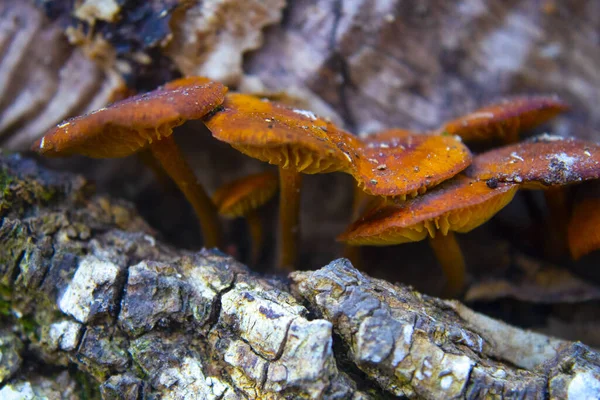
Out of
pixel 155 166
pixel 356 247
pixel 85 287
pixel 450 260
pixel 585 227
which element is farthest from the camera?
pixel 155 166

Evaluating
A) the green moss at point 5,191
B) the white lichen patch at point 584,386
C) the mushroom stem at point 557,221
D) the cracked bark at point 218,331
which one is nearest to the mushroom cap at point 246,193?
the cracked bark at point 218,331

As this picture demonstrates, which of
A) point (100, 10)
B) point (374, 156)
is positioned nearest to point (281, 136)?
point (374, 156)

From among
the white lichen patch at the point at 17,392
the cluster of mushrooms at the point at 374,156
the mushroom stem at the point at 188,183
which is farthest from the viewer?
the mushroom stem at the point at 188,183

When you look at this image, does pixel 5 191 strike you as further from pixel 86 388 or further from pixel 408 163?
pixel 408 163

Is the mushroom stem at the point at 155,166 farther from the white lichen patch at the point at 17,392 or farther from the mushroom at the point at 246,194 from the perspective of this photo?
the white lichen patch at the point at 17,392

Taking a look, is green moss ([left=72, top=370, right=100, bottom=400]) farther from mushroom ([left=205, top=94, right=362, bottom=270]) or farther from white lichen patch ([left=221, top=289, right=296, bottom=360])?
mushroom ([left=205, top=94, right=362, bottom=270])

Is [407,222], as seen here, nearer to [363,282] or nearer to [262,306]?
[363,282]
